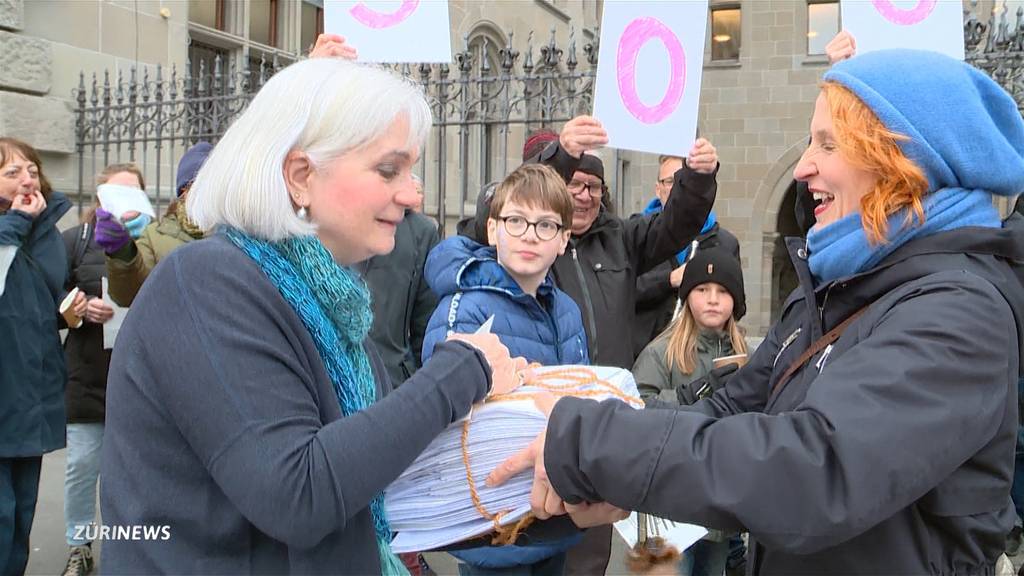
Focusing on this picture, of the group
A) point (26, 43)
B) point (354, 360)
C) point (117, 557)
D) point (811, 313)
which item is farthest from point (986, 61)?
point (26, 43)

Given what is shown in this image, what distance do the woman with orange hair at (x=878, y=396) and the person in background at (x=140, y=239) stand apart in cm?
283

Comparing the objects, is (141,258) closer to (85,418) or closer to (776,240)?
(85,418)

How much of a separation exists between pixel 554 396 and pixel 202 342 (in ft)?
2.04

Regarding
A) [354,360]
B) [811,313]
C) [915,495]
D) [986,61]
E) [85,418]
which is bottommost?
[85,418]

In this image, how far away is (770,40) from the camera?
15688 millimetres

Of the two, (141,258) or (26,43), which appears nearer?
(141,258)

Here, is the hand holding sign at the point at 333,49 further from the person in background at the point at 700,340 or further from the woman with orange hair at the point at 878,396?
the person in background at the point at 700,340

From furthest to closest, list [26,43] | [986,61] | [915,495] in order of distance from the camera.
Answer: [26,43] → [986,61] → [915,495]

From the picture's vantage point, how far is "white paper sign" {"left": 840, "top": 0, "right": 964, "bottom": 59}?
3.51 metres

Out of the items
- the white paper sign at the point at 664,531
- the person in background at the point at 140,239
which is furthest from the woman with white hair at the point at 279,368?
the person in background at the point at 140,239

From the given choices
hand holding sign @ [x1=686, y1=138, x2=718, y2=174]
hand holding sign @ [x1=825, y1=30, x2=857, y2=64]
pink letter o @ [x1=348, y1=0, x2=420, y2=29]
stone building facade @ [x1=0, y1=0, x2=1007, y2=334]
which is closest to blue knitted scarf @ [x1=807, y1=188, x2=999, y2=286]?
hand holding sign @ [x1=825, y1=30, x2=857, y2=64]

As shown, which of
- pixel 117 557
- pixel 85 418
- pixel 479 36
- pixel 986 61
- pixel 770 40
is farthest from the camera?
pixel 770 40

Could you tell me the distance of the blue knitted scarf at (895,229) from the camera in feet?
4.65

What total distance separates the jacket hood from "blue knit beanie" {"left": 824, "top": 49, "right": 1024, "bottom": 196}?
152 centimetres
